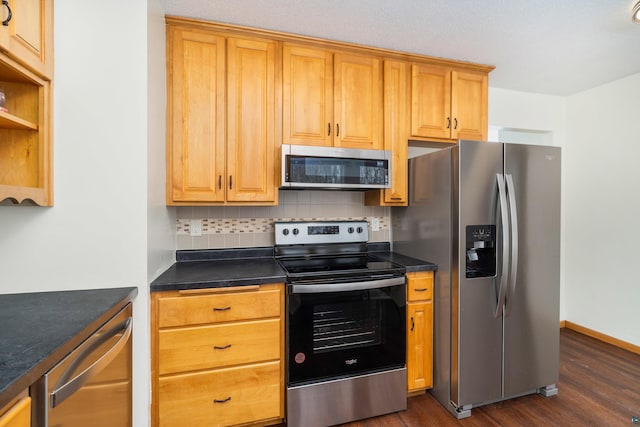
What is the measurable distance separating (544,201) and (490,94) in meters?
1.52

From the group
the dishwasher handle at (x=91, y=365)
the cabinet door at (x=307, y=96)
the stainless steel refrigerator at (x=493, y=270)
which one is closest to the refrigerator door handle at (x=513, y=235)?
the stainless steel refrigerator at (x=493, y=270)

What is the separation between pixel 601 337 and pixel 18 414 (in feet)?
13.6

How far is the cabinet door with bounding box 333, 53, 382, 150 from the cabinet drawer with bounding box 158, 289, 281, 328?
117 centimetres

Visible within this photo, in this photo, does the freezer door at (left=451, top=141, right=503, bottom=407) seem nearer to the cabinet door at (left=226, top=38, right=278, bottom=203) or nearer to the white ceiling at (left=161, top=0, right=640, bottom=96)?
the white ceiling at (left=161, top=0, right=640, bottom=96)

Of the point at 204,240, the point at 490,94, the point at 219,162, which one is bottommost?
the point at 204,240

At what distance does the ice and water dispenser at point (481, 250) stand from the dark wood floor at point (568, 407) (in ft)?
2.93

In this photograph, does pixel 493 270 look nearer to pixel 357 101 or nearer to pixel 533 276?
pixel 533 276

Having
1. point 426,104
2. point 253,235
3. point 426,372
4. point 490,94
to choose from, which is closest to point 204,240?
point 253,235

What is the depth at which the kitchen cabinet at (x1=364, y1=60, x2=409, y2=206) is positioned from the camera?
220cm

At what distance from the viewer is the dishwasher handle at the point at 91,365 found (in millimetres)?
815

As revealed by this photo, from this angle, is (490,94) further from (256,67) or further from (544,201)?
(256,67)

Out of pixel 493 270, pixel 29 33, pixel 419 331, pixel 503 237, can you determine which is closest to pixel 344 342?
pixel 419 331

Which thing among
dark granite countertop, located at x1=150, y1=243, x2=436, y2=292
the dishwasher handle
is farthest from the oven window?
the dishwasher handle

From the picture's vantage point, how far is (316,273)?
1729 millimetres
